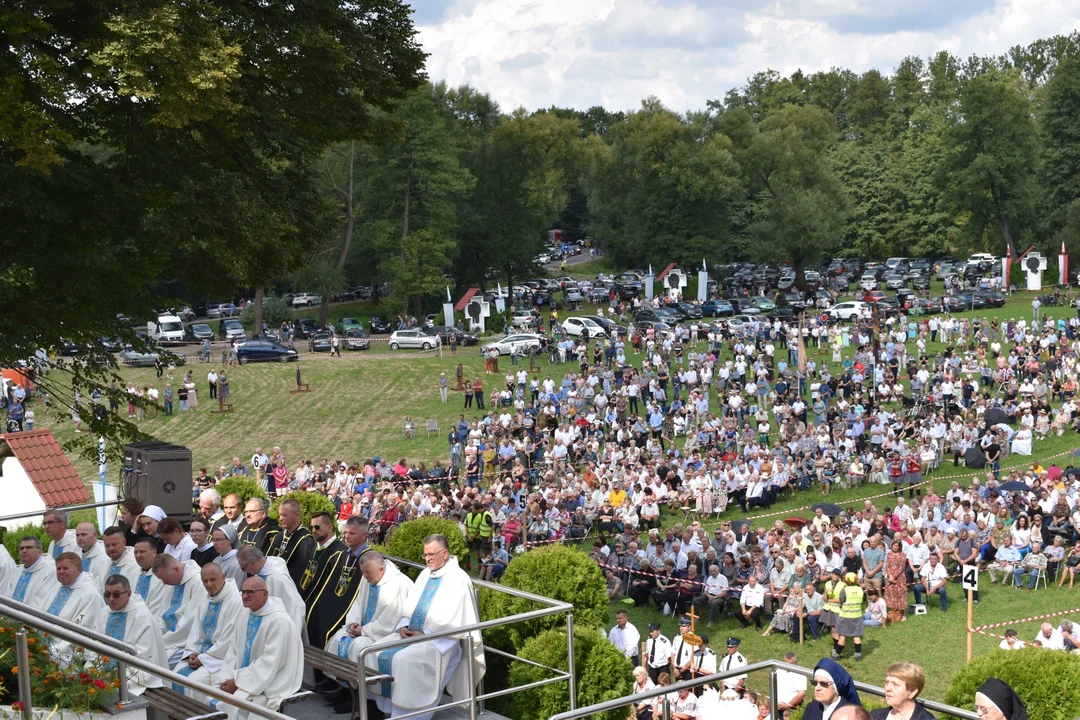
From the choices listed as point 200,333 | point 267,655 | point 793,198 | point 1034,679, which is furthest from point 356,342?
point 1034,679

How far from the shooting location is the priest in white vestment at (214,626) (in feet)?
26.8

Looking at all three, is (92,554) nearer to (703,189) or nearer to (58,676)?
(58,676)

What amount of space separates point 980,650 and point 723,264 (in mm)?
55912

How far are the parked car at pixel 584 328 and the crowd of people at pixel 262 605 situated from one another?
3975cm

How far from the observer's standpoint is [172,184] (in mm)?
12359

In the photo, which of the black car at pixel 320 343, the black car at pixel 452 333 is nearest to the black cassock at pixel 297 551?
the black car at pixel 452 333

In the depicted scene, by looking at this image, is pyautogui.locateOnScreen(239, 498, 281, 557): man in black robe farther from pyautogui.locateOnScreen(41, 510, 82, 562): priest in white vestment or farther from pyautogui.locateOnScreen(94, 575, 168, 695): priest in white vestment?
pyautogui.locateOnScreen(94, 575, 168, 695): priest in white vestment

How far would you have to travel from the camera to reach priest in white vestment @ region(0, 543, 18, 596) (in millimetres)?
9273

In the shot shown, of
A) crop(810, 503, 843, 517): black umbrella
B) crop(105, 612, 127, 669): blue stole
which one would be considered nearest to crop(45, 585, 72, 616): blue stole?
crop(105, 612, 127, 669): blue stole

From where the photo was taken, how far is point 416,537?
35.5 feet

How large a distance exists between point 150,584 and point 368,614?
1814 millimetres

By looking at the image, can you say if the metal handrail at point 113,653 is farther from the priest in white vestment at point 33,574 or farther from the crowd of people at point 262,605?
the priest in white vestment at point 33,574

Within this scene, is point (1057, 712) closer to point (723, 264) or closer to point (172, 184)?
point (172, 184)

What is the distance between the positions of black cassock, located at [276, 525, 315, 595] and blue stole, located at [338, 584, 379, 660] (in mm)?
855
